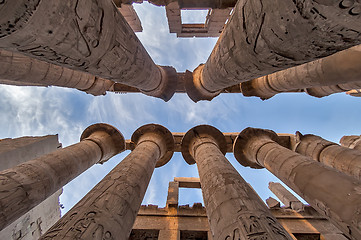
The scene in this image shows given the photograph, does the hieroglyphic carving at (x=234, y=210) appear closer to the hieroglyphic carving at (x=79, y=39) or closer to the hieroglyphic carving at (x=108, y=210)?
the hieroglyphic carving at (x=108, y=210)

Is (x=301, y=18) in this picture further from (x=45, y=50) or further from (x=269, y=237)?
(x=269, y=237)

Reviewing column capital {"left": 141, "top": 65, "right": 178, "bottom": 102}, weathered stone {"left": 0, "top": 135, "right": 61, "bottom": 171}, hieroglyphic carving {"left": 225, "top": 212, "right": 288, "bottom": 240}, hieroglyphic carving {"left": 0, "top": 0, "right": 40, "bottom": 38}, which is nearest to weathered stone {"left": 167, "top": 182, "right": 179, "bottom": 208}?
column capital {"left": 141, "top": 65, "right": 178, "bottom": 102}

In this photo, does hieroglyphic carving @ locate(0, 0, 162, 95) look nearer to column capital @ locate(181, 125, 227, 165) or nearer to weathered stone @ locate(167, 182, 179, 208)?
column capital @ locate(181, 125, 227, 165)

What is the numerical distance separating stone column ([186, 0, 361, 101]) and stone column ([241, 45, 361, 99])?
11.2 feet

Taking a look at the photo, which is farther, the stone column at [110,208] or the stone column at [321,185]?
the stone column at [321,185]

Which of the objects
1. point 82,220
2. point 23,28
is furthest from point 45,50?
point 82,220

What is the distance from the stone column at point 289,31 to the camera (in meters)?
1.58

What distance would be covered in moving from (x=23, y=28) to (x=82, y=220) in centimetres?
283

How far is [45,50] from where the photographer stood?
221 cm

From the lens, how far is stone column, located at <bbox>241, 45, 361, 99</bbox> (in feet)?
15.8

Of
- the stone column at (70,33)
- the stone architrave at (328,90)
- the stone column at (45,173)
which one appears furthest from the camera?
the stone architrave at (328,90)

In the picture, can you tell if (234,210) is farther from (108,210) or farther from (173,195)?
→ (173,195)

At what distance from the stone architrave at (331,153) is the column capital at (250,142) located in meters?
1.13

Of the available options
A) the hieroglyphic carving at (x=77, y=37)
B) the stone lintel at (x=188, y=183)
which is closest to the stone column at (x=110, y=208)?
the hieroglyphic carving at (x=77, y=37)
